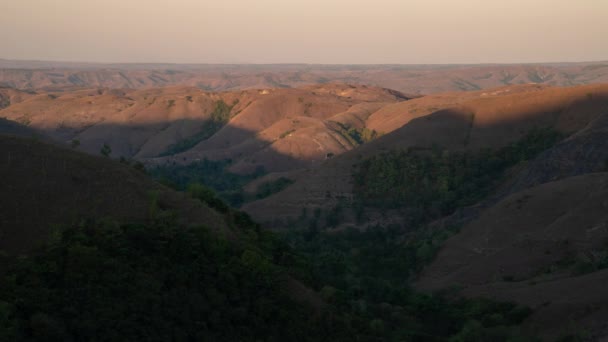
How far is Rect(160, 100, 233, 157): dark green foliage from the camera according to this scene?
9700cm

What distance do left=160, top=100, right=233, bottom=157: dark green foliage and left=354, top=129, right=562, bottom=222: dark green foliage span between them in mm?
48779

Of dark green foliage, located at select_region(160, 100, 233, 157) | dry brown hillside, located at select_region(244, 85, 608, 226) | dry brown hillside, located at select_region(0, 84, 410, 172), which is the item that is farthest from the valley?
dark green foliage, located at select_region(160, 100, 233, 157)

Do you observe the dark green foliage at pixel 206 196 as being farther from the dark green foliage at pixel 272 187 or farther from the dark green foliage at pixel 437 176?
the dark green foliage at pixel 272 187

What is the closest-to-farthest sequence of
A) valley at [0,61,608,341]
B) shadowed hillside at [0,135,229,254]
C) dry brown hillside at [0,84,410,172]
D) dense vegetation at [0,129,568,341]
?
1. dense vegetation at [0,129,568,341]
2. valley at [0,61,608,341]
3. shadowed hillside at [0,135,229,254]
4. dry brown hillside at [0,84,410,172]

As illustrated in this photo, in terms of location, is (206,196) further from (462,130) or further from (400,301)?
(462,130)

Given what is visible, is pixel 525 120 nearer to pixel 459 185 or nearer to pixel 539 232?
pixel 459 185

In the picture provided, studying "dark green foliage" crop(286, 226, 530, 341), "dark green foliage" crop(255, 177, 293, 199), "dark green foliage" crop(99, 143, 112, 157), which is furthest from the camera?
"dark green foliage" crop(255, 177, 293, 199)

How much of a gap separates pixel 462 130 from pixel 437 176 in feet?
29.4

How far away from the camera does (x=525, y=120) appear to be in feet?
182

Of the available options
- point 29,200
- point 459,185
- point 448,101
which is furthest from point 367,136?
point 29,200

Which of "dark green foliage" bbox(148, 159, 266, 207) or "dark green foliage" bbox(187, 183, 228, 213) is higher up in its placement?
"dark green foliage" bbox(187, 183, 228, 213)

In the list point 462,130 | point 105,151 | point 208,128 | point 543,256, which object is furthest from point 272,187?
point 208,128

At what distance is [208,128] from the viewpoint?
105750 mm

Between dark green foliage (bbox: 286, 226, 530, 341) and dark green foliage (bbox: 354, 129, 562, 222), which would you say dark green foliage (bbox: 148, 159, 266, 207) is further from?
dark green foliage (bbox: 286, 226, 530, 341)
